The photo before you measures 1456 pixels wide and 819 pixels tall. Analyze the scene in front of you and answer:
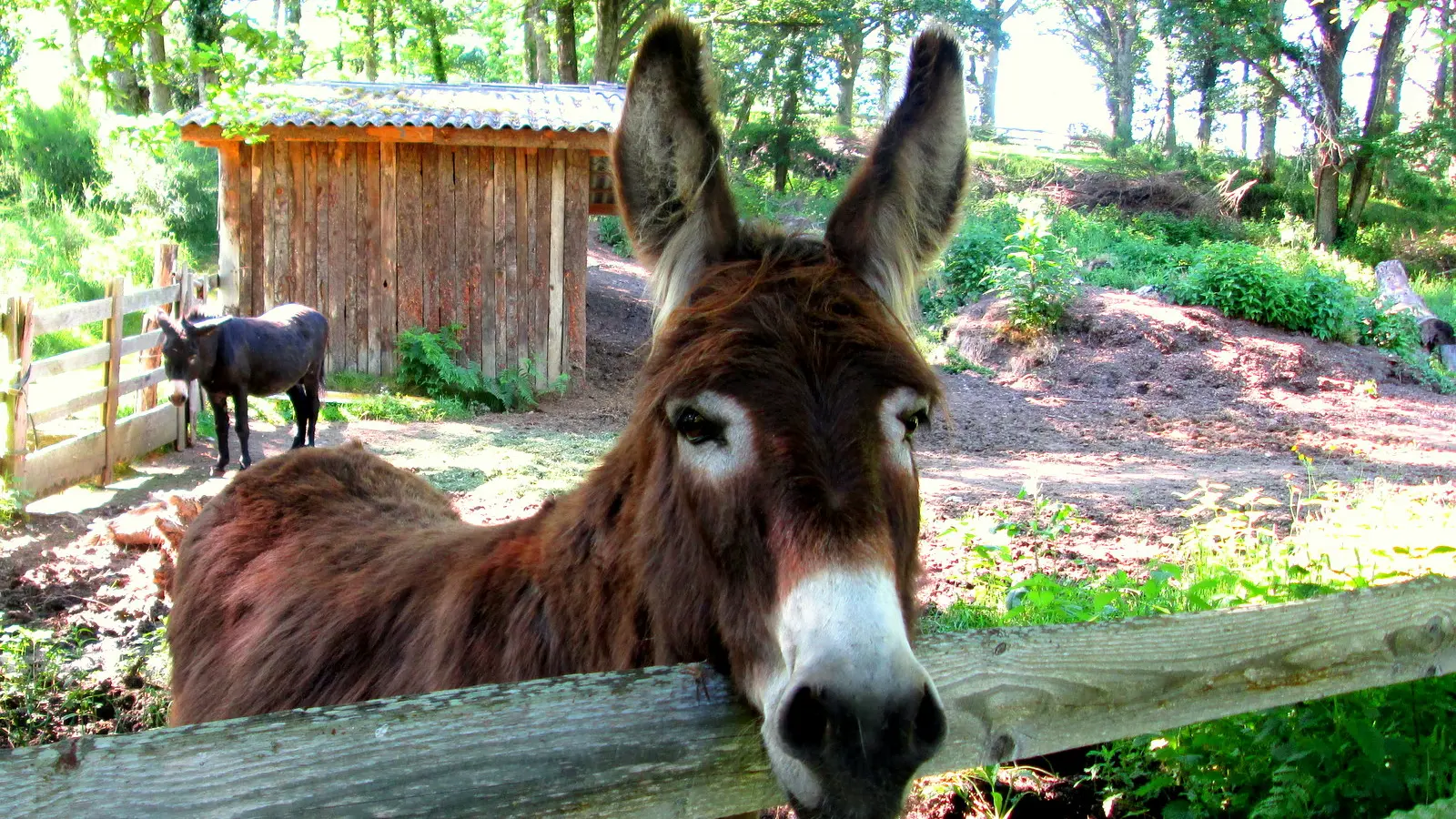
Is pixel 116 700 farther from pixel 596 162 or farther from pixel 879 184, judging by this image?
pixel 596 162

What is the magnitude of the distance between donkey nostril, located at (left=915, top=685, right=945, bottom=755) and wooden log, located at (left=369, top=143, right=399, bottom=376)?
1282 centimetres

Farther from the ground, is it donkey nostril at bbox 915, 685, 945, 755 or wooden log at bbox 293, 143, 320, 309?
wooden log at bbox 293, 143, 320, 309

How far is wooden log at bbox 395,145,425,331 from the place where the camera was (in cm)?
1295

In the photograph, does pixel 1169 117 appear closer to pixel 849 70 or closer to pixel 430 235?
pixel 849 70

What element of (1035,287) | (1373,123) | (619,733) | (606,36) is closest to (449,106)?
(606,36)

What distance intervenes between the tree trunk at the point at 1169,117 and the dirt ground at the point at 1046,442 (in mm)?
24750

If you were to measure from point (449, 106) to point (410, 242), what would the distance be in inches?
77.5

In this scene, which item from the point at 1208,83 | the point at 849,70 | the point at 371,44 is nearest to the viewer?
the point at 849,70

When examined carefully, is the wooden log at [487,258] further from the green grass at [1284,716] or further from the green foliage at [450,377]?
the green grass at [1284,716]

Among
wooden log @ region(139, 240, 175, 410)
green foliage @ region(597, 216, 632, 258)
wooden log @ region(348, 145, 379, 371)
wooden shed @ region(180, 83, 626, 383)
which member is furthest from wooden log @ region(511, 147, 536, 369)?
green foliage @ region(597, 216, 632, 258)

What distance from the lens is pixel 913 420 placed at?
192 cm

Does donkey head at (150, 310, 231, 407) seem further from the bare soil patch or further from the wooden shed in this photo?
the wooden shed

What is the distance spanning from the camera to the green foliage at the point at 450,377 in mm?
12656

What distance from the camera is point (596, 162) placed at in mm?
15906
